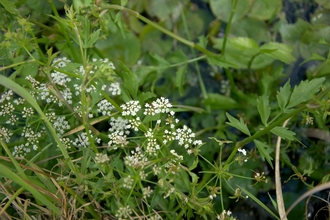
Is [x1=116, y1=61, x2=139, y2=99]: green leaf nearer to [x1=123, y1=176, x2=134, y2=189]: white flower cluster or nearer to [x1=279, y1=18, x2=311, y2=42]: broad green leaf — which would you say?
[x1=123, y1=176, x2=134, y2=189]: white flower cluster

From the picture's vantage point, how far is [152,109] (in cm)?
108

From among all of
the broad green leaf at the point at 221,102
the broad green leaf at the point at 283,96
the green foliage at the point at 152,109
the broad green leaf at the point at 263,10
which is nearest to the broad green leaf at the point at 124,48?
the green foliage at the point at 152,109

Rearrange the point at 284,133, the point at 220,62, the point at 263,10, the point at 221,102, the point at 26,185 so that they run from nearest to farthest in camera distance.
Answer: the point at 26,185 < the point at 284,133 < the point at 220,62 < the point at 221,102 < the point at 263,10

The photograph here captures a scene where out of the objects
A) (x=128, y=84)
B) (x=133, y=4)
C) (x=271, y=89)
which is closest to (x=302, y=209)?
(x=271, y=89)

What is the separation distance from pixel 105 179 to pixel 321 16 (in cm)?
123

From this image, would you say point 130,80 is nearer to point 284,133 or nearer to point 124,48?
point 284,133

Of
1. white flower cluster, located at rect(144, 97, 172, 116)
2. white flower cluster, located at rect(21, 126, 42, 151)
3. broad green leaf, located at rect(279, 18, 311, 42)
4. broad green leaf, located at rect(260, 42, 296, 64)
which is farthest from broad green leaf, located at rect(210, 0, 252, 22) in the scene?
white flower cluster, located at rect(21, 126, 42, 151)

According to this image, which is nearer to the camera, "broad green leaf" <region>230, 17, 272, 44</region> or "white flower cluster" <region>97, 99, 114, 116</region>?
"white flower cluster" <region>97, 99, 114, 116</region>

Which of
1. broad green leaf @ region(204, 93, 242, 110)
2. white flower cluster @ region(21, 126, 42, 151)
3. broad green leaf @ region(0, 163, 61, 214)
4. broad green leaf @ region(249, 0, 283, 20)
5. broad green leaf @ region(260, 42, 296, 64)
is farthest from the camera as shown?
broad green leaf @ region(249, 0, 283, 20)

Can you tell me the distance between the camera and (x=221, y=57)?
4.85 ft

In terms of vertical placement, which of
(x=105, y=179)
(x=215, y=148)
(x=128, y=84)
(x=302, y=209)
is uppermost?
(x=128, y=84)

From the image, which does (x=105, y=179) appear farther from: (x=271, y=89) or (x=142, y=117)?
(x=271, y=89)

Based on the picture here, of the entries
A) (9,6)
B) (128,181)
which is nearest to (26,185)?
(128,181)

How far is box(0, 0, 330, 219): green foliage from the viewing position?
1.04 metres
